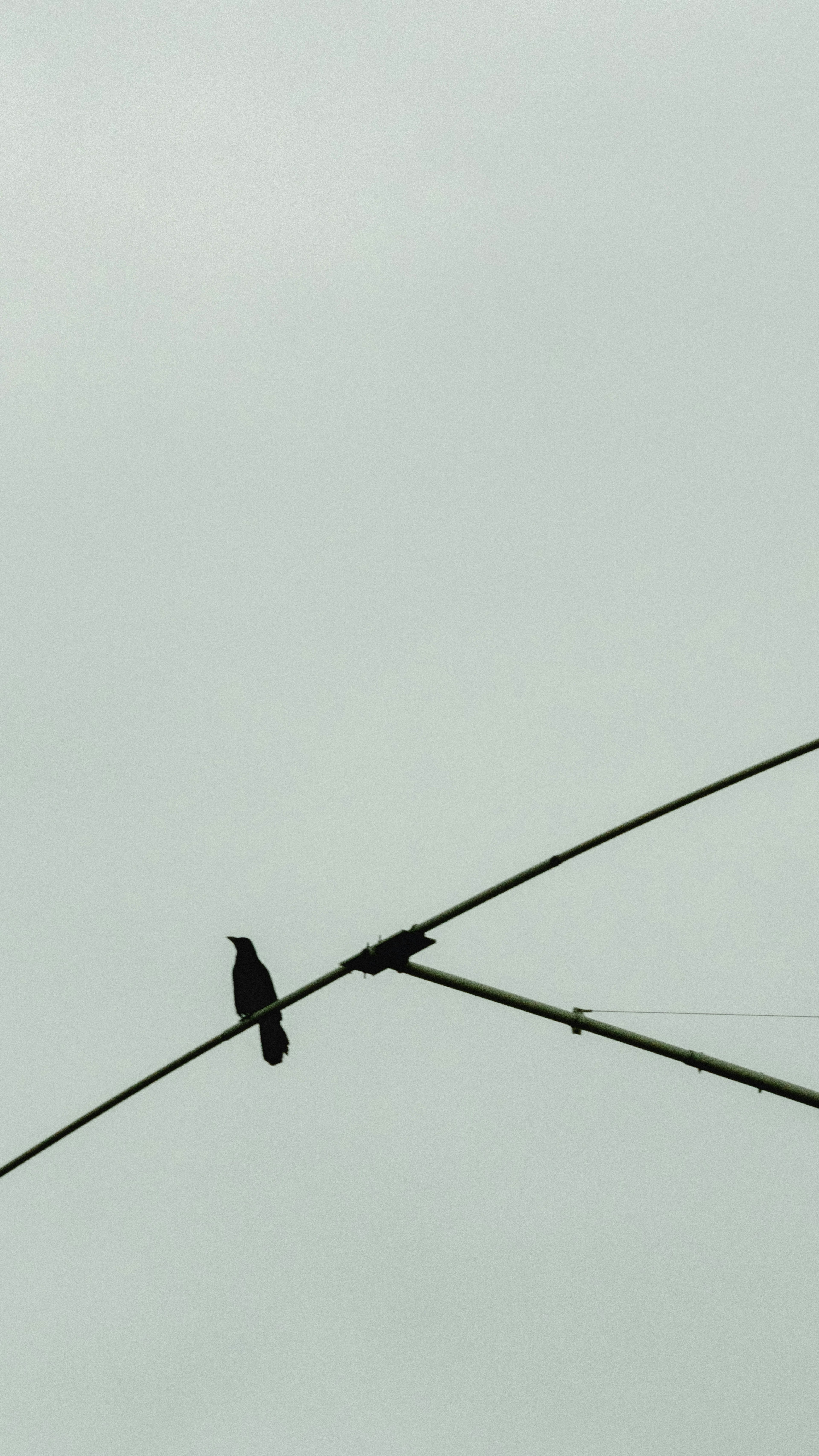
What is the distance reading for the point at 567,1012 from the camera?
6582 millimetres

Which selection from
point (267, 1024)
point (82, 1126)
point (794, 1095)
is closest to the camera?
point (794, 1095)

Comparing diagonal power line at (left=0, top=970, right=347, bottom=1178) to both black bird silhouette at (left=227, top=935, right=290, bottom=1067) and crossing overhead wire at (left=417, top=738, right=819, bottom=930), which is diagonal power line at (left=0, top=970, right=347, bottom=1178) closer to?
crossing overhead wire at (left=417, top=738, right=819, bottom=930)

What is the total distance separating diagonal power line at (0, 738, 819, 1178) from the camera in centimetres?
634

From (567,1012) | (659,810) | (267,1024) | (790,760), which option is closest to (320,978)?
(567,1012)

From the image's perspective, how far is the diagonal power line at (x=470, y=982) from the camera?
6344 mm

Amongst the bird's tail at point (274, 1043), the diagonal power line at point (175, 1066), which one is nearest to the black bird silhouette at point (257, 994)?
the bird's tail at point (274, 1043)

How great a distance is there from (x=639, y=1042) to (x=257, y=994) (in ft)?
26.0

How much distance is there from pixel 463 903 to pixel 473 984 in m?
0.35

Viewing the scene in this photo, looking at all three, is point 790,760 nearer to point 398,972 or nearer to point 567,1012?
point 567,1012

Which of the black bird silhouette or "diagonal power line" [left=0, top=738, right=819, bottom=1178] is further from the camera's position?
the black bird silhouette

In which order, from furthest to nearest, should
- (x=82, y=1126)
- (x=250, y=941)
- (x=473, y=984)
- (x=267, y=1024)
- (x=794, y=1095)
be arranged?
(x=250, y=941), (x=267, y=1024), (x=82, y=1126), (x=473, y=984), (x=794, y=1095)

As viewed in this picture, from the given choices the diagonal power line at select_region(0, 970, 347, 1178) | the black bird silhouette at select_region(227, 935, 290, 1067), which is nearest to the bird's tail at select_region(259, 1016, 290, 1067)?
the black bird silhouette at select_region(227, 935, 290, 1067)

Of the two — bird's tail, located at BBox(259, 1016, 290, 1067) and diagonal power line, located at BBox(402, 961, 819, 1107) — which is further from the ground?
bird's tail, located at BBox(259, 1016, 290, 1067)

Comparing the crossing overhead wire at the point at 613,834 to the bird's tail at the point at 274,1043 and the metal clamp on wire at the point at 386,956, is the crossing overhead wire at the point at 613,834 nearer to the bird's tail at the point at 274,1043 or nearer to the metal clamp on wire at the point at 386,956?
the metal clamp on wire at the point at 386,956
